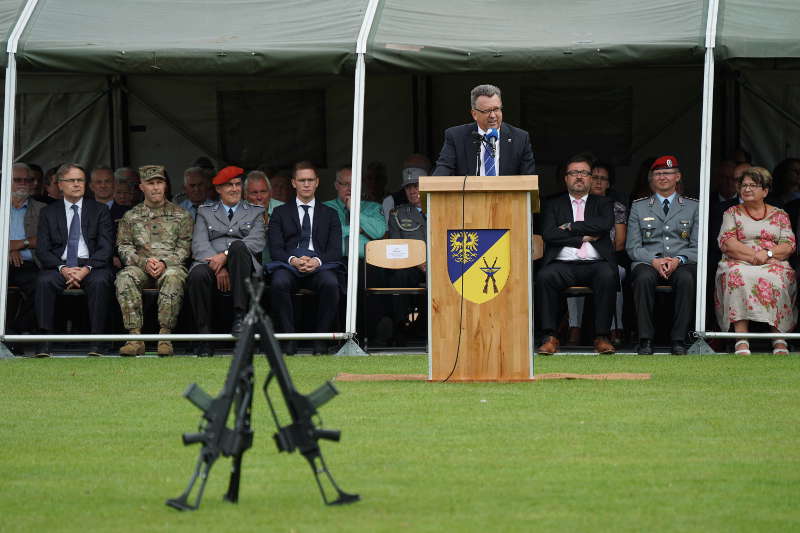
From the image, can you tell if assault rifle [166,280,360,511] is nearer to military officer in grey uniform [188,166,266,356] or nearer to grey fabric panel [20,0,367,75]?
military officer in grey uniform [188,166,266,356]

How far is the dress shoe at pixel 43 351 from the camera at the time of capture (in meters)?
Result: 12.0

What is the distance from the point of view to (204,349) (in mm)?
12016

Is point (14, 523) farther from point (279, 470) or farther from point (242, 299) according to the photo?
point (242, 299)

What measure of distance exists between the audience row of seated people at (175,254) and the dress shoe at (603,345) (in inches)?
85.7

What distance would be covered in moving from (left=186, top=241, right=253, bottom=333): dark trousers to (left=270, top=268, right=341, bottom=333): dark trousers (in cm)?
25

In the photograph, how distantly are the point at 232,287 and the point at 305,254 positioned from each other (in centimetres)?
70

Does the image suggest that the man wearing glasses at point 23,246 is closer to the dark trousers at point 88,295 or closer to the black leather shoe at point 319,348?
the dark trousers at point 88,295

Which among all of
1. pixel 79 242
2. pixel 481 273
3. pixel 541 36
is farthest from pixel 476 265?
pixel 79 242

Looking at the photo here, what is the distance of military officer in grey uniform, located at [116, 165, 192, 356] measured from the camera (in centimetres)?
1202

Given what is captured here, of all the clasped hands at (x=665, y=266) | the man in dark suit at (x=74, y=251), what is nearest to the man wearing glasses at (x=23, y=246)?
the man in dark suit at (x=74, y=251)

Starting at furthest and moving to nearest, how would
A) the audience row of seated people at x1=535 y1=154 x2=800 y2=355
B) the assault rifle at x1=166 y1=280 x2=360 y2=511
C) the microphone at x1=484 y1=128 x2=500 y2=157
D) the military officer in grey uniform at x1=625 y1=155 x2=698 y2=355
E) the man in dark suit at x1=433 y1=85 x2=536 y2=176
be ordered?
the military officer in grey uniform at x1=625 y1=155 x2=698 y2=355
the audience row of seated people at x1=535 y1=154 x2=800 y2=355
the man in dark suit at x1=433 y1=85 x2=536 y2=176
the microphone at x1=484 y1=128 x2=500 y2=157
the assault rifle at x1=166 y1=280 x2=360 y2=511

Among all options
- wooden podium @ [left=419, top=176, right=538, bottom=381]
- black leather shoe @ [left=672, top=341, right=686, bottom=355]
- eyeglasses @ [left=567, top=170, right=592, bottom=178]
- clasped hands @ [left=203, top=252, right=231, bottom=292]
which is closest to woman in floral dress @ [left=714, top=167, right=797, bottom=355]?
black leather shoe @ [left=672, top=341, right=686, bottom=355]

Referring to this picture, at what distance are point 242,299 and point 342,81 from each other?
4327 mm

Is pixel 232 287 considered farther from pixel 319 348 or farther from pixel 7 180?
pixel 7 180
